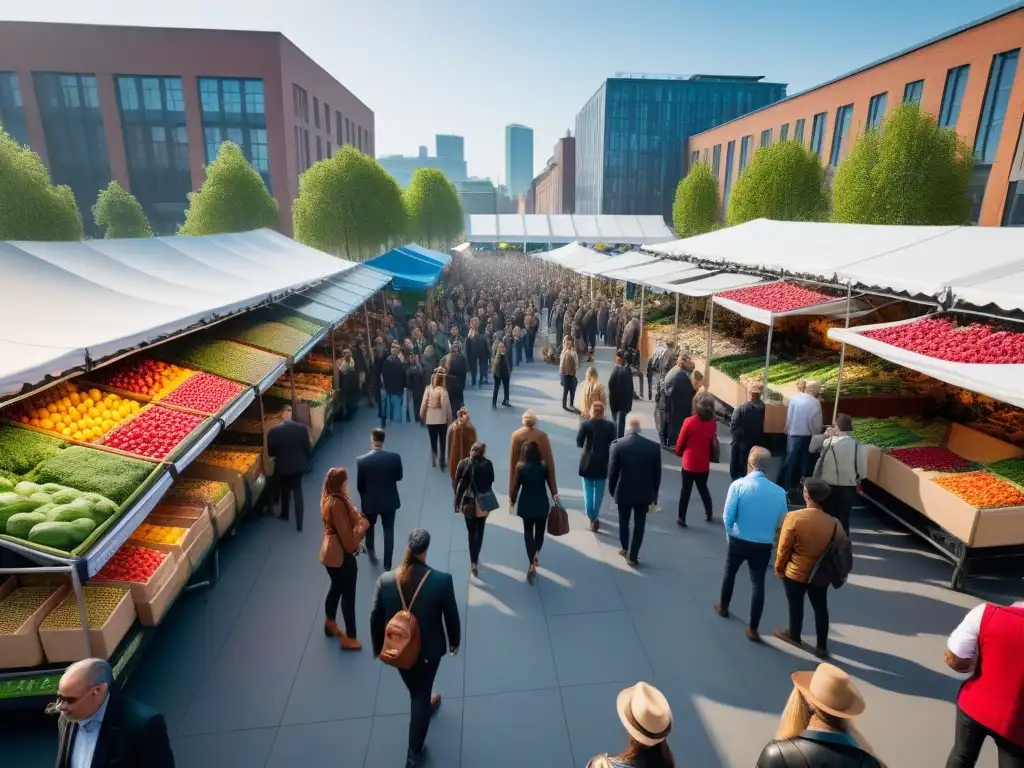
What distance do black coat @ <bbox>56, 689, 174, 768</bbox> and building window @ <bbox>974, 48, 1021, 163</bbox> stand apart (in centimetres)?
3009

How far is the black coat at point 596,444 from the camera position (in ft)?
20.0

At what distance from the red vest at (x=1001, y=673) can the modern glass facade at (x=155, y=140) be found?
4814 cm

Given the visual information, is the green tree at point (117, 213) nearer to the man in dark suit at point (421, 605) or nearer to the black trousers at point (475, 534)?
the black trousers at point (475, 534)

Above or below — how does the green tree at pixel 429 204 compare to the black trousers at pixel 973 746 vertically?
above

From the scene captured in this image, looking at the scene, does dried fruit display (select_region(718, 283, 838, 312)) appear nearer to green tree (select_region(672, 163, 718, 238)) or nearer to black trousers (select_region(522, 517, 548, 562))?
black trousers (select_region(522, 517, 548, 562))

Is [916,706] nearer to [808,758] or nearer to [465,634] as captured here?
[808,758]

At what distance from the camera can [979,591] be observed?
17.7 feet

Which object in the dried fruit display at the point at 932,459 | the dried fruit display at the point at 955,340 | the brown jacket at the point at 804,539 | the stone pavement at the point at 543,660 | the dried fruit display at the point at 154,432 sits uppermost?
the dried fruit display at the point at 955,340

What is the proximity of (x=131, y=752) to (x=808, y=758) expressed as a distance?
2.77 m

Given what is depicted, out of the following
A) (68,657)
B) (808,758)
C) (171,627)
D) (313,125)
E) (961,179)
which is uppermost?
(313,125)

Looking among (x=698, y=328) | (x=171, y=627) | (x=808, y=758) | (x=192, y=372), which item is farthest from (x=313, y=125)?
(x=808, y=758)

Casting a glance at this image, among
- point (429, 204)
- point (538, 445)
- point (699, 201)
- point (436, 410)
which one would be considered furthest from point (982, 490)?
point (429, 204)

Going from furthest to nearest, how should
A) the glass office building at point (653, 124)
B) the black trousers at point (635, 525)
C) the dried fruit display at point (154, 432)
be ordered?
the glass office building at point (653, 124) → the black trousers at point (635, 525) → the dried fruit display at point (154, 432)

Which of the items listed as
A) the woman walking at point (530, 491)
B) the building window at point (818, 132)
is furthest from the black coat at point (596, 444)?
the building window at point (818, 132)
